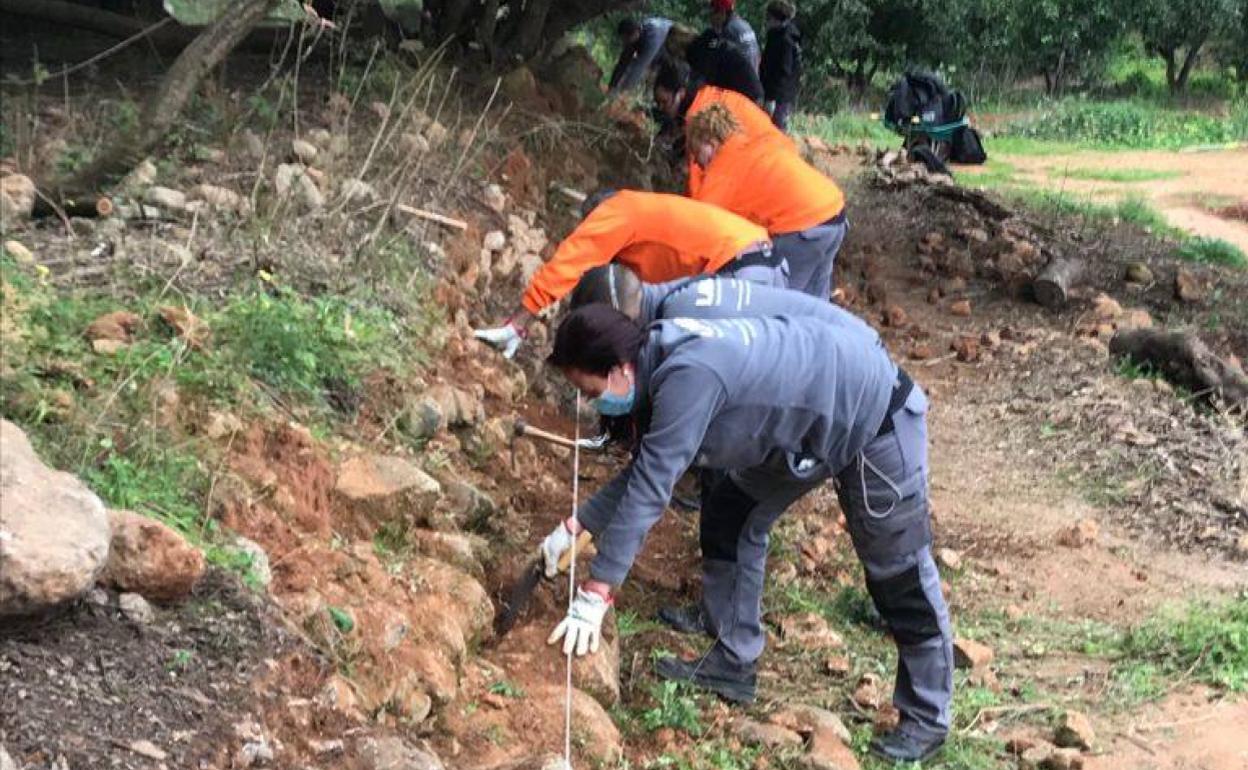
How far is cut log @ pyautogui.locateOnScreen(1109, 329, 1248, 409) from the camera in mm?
6984

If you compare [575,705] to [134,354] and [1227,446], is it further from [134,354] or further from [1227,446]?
[1227,446]

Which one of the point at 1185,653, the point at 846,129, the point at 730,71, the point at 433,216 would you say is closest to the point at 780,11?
the point at 730,71

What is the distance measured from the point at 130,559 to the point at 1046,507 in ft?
14.1

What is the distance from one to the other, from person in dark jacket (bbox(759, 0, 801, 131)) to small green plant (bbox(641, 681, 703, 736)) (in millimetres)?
5734

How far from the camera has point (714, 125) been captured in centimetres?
525

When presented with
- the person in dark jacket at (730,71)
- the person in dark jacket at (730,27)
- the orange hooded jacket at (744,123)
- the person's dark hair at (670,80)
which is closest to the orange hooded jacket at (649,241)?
the orange hooded jacket at (744,123)

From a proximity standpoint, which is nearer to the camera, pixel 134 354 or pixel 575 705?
pixel 575 705

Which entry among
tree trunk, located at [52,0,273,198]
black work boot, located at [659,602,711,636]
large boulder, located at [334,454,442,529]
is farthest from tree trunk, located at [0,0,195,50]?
black work boot, located at [659,602,711,636]

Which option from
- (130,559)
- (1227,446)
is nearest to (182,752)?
(130,559)

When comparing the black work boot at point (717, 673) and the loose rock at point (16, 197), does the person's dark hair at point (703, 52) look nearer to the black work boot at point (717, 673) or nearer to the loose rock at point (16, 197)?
the loose rock at point (16, 197)

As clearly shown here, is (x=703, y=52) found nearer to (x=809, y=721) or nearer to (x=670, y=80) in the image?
(x=670, y=80)

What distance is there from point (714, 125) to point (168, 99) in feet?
6.63

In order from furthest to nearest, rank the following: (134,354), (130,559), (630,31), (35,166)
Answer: (630,31)
(35,166)
(134,354)
(130,559)

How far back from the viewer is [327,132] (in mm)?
6219
